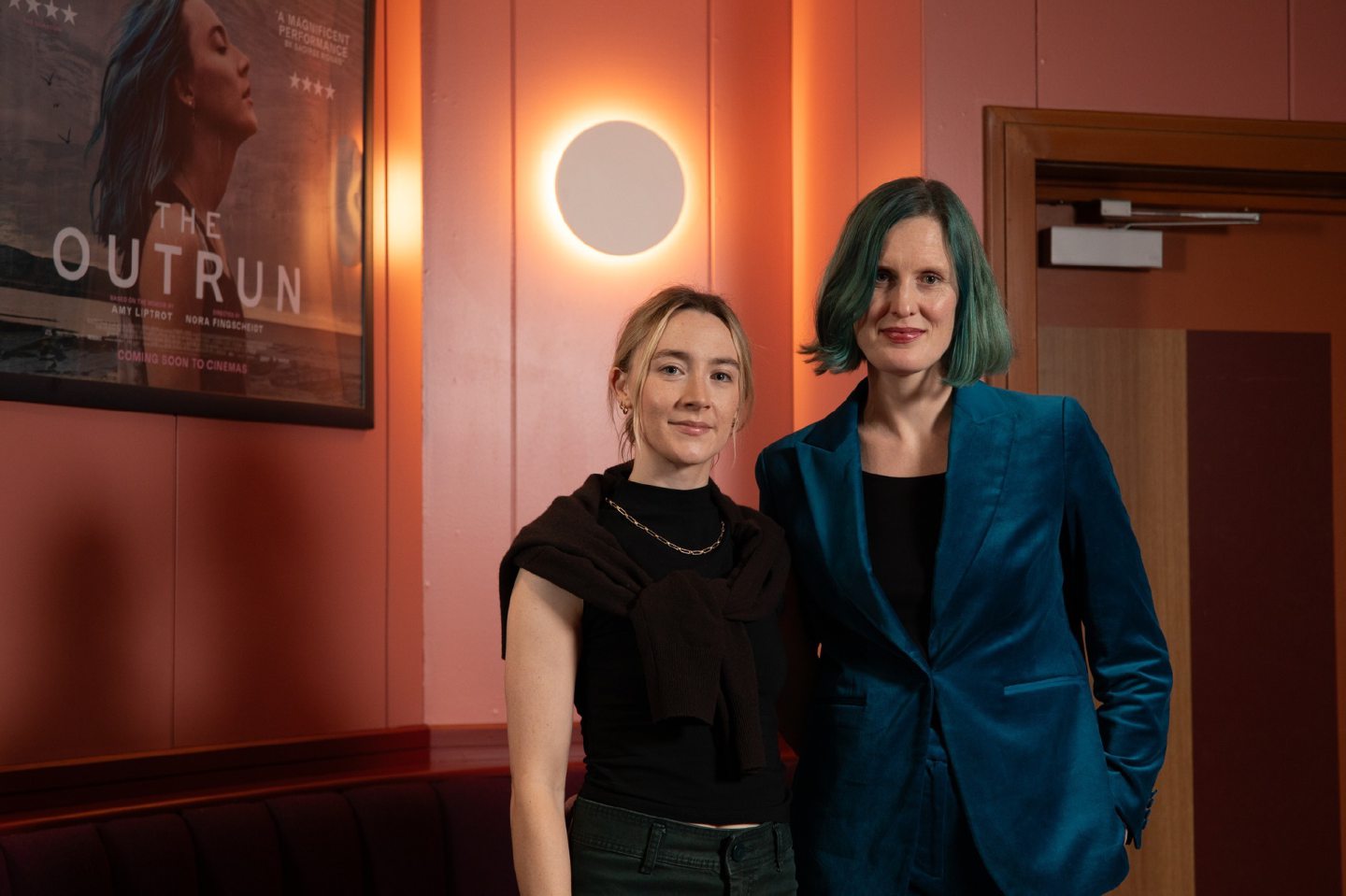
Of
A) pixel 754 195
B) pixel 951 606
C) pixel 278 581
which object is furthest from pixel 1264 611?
pixel 278 581

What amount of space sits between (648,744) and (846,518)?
416 millimetres

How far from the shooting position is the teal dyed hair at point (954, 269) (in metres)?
1.74

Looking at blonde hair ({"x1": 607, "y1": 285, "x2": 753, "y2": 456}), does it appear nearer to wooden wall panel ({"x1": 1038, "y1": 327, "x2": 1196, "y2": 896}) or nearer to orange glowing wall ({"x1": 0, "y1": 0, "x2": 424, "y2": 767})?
orange glowing wall ({"x1": 0, "y1": 0, "x2": 424, "y2": 767})

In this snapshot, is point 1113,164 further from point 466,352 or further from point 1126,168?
point 466,352

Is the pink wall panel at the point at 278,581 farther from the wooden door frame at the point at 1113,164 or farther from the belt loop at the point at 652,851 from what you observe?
the wooden door frame at the point at 1113,164

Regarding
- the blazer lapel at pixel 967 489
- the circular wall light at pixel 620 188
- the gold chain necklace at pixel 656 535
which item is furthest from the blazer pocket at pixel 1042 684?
the circular wall light at pixel 620 188

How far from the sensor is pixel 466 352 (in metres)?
2.96

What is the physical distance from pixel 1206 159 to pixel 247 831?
2.24 metres

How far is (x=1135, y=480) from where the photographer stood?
2900 mm

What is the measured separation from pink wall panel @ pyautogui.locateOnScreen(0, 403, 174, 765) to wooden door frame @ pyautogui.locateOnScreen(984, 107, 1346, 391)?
5.38ft

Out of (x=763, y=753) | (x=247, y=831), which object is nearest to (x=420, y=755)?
(x=247, y=831)

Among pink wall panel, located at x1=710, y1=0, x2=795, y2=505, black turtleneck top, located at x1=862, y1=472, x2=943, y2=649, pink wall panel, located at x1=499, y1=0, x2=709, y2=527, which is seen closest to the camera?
black turtleneck top, located at x1=862, y1=472, x2=943, y2=649

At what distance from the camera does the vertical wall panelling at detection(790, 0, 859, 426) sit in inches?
115

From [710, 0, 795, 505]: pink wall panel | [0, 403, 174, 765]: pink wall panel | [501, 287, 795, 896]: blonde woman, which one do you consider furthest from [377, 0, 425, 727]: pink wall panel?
[501, 287, 795, 896]: blonde woman
